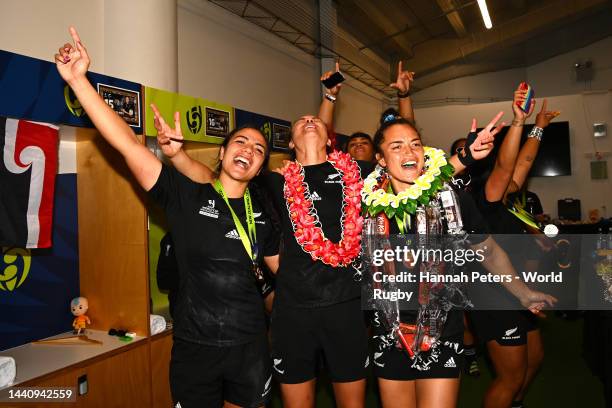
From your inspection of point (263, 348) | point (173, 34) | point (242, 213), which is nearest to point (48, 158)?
point (242, 213)

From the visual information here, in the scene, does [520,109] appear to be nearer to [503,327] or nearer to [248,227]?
[503,327]

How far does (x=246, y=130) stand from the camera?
2.19 metres

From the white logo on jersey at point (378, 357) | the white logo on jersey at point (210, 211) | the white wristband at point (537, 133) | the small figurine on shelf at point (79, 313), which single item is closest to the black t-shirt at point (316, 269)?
the white logo on jersey at point (378, 357)

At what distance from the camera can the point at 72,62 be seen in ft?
5.65

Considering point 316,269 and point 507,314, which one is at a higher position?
point 316,269

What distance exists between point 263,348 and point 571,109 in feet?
31.1

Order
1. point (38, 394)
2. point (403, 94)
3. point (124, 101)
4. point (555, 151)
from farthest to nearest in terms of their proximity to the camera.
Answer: point (555, 151) → point (403, 94) → point (124, 101) → point (38, 394)

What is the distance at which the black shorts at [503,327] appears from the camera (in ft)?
8.18

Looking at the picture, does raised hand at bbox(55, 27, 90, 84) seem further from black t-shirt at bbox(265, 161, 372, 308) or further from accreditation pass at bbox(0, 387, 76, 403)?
accreditation pass at bbox(0, 387, 76, 403)

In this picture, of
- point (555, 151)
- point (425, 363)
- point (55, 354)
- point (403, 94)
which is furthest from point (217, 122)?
point (555, 151)

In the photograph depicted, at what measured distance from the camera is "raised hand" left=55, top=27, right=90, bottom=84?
1.69 meters

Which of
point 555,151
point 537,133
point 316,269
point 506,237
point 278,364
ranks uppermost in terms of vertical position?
point 555,151

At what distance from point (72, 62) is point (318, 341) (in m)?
1.61

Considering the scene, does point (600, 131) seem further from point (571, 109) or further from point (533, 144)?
point (533, 144)
